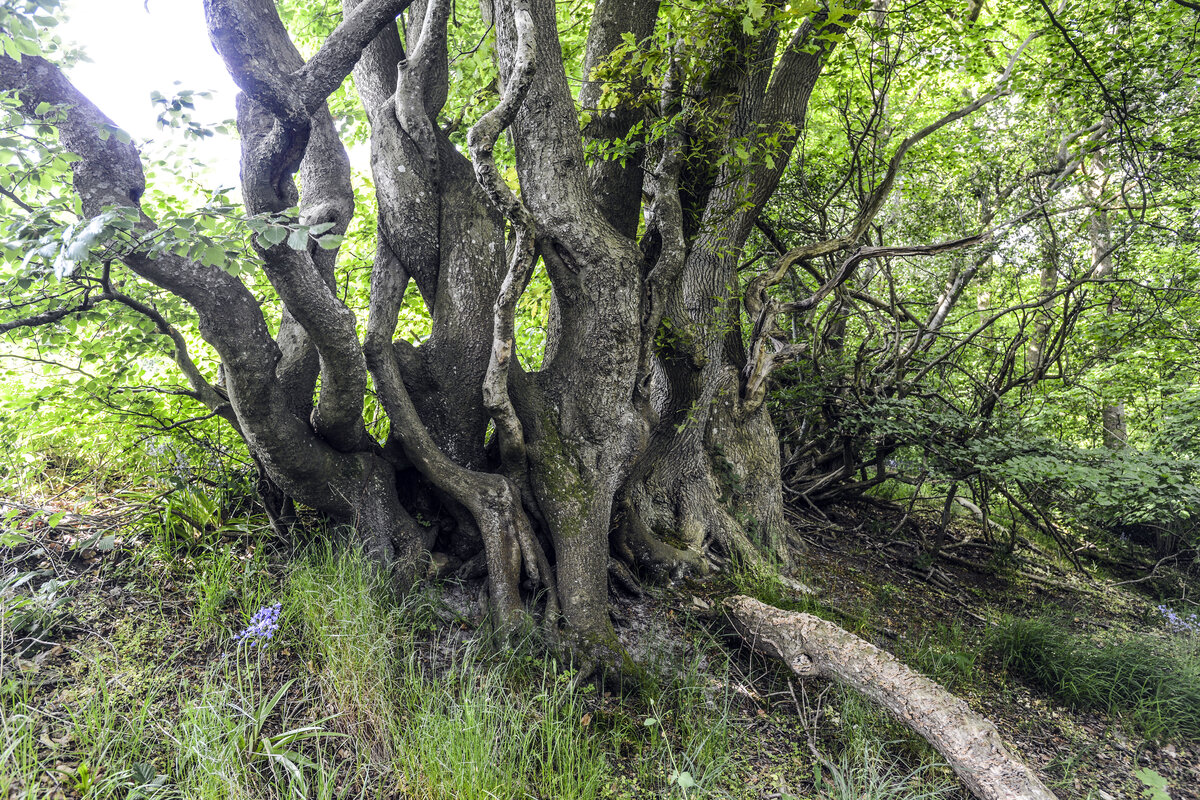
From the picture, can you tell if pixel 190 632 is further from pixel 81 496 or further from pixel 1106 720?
pixel 1106 720

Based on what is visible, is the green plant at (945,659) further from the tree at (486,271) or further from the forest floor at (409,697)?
the tree at (486,271)

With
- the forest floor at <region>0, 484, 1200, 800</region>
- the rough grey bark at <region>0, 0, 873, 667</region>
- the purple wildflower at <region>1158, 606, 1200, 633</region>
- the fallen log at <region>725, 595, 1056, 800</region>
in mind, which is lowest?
the forest floor at <region>0, 484, 1200, 800</region>

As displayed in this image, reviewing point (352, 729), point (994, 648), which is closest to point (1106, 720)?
point (994, 648)

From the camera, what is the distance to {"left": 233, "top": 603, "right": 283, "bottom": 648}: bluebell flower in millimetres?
2312

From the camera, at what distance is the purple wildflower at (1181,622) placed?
4.47 m

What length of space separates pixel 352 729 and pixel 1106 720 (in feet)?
14.3

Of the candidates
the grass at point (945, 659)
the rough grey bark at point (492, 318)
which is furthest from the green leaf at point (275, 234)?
the grass at point (945, 659)

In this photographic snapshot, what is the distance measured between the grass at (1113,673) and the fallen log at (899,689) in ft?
4.60

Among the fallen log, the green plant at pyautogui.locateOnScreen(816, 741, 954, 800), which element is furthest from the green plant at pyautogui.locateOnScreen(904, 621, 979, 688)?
the green plant at pyautogui.locateOnScreen(816, 741, 954, 800)

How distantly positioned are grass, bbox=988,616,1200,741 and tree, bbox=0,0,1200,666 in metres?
2.05

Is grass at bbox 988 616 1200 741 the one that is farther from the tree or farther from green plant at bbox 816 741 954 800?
the tree

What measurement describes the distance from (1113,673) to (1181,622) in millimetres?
1973

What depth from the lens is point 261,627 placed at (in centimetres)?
233

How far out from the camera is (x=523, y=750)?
2.07 m
